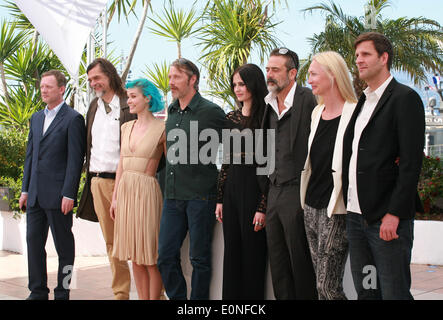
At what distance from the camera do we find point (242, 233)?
353 cm

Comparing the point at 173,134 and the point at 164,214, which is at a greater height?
the point at 173,134

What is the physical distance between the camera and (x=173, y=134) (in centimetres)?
390

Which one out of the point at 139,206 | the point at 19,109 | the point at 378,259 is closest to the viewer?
the point at 378,259

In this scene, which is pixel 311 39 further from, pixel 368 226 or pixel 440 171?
pixel 368 226

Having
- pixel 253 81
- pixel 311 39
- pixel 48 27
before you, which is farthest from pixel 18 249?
pixel 311 39

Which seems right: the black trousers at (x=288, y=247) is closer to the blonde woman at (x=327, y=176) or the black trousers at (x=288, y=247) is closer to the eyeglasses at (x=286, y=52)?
the blonde woman at (x=327, y=176)

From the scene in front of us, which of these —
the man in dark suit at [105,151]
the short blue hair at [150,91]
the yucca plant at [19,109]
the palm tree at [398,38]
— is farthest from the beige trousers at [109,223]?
the yucca plant at [19,109]

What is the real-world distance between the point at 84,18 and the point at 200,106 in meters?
4.58

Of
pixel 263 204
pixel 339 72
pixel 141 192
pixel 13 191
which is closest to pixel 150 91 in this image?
pixel 141 192

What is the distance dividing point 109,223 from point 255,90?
155 centimetres

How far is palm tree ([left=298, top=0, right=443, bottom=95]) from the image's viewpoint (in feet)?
34.2

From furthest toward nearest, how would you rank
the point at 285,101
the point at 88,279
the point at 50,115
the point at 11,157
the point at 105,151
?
the point at 11,157, the point at 88,279, the point at 50,115, the point at 105,151, the point at 285,101

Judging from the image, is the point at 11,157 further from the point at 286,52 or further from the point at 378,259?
the point at 378,259

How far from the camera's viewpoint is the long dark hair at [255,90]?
3.58 m
